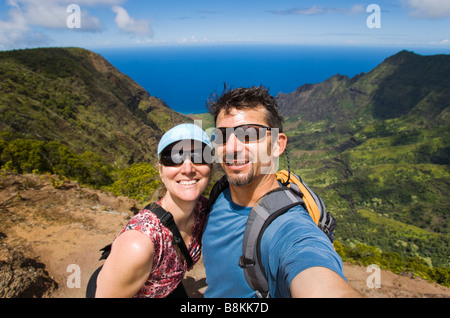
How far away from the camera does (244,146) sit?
3332 millimetres

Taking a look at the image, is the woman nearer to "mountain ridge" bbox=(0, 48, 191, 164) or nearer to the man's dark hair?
the man's dark hair

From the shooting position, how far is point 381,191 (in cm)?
11131

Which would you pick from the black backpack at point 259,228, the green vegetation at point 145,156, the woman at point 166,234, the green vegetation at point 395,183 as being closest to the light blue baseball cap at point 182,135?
the woman at point 166,234

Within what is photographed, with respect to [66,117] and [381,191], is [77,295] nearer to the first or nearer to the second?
[66,117]

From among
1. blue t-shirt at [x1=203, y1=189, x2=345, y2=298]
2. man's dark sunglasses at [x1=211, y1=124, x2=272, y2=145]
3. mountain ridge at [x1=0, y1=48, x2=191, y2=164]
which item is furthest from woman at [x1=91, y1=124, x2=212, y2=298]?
mountain ridge at [x1=0, y1=48, x2=191, y2=164]

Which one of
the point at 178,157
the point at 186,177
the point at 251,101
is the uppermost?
the point at 251,101

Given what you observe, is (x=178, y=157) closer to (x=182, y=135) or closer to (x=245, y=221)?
(x=182, y=135)

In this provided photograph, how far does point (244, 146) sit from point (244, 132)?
200mm

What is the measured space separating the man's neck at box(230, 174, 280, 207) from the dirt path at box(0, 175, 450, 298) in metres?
6.93

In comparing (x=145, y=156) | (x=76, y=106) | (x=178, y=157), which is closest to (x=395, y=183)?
(x=145, y=156)

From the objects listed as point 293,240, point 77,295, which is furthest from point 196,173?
point 77,295

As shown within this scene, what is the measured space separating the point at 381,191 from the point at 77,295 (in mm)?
129959
